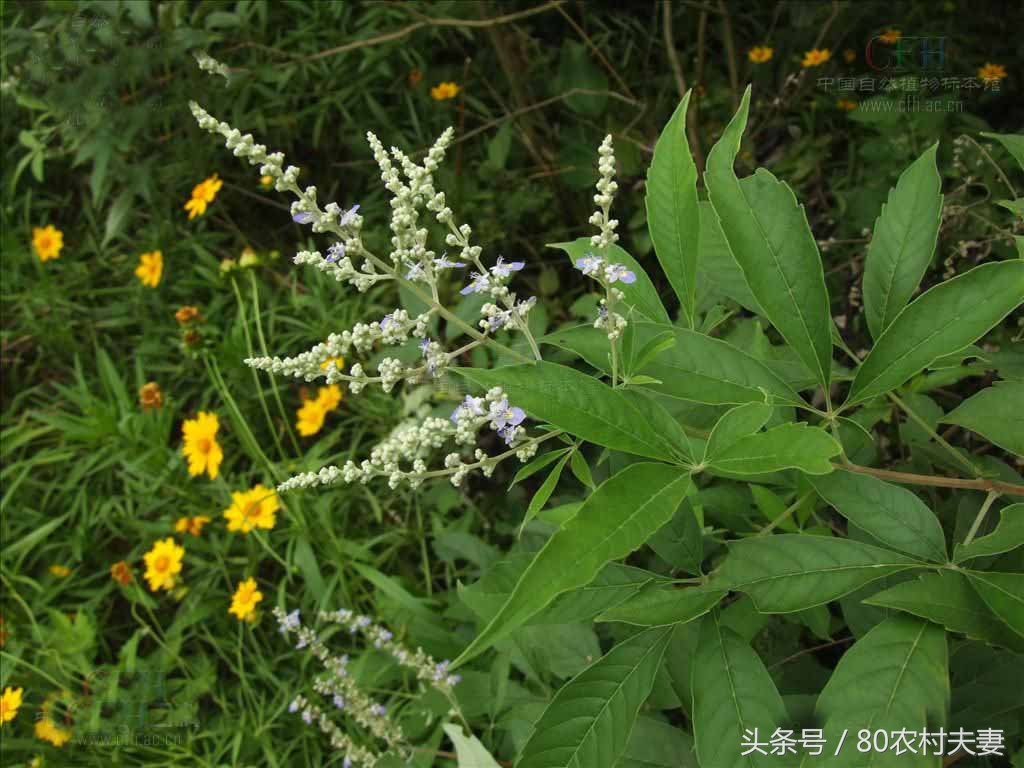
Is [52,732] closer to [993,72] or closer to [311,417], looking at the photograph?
[311,417]

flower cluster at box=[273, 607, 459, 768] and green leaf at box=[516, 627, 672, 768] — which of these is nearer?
green leaf at box=[516, 627, 672, 768]

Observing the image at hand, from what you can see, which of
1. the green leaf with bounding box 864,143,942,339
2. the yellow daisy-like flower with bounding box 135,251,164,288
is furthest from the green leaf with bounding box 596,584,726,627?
the yellow daisy-like flower with bounding box 135,251,164,288

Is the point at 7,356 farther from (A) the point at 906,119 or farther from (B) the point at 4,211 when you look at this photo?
(A) the point at 906,119

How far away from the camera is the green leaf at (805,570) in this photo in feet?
2.99

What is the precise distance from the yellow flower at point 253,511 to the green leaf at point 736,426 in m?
1.54

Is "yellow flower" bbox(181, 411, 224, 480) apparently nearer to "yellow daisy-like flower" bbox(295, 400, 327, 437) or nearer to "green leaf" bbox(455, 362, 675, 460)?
"yellow daisy-like flower" bbox(295, 400, 327, 437)

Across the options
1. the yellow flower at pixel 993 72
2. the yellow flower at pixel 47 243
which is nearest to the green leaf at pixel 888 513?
the yellow flower at pixel 993 72

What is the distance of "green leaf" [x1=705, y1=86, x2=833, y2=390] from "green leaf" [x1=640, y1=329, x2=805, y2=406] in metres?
0.05

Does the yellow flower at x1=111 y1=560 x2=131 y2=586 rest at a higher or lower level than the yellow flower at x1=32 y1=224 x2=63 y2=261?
lower

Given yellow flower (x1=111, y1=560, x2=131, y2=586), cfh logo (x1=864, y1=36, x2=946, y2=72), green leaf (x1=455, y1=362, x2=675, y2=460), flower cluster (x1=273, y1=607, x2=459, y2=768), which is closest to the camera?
green leaf (x1=455, y1=362, x2=675, y2=460)

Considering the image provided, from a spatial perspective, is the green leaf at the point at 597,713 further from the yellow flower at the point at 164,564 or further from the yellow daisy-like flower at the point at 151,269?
the yellow daisy-like flower at the point at 151,269

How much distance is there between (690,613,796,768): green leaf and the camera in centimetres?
93

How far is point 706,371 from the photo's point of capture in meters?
0.97

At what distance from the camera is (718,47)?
10.1ft
